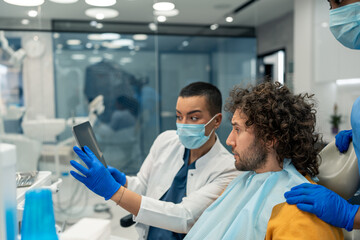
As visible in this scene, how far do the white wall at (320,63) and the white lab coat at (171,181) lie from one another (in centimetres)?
245

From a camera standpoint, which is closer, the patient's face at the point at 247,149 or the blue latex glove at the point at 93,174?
the blue latex glove at the point at 93,174

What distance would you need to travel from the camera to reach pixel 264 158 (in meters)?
1.19

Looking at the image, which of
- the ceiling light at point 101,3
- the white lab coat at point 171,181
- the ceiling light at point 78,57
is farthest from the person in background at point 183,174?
the ceiling light at point 78,57

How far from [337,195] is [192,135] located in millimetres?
714

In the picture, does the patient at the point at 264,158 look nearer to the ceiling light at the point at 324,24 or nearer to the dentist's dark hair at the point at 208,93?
the dentist's dark hair at the point at 208,93

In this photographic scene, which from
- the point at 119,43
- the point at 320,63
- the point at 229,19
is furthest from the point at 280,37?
the point at 119,43

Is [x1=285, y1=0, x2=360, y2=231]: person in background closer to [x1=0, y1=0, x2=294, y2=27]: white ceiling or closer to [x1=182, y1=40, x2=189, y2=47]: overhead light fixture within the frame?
[x1=0, y1=0, x2=294, y2=27]: white ceiling

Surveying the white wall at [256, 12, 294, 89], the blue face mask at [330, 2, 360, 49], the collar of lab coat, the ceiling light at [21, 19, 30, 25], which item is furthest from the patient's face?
the white wall at [256, 12, 294, 89]

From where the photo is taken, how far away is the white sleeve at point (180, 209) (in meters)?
1.26

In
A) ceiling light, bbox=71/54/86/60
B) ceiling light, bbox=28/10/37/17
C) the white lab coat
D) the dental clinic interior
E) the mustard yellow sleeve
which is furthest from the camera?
ceiling light, bbox=71/54/86/60

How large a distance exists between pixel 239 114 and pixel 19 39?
2.43m

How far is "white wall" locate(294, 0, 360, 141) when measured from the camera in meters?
3.52

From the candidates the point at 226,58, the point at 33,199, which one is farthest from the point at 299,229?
the point at 226,58

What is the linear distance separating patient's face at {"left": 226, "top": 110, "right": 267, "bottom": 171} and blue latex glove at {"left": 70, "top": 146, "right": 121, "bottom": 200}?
51 cm
